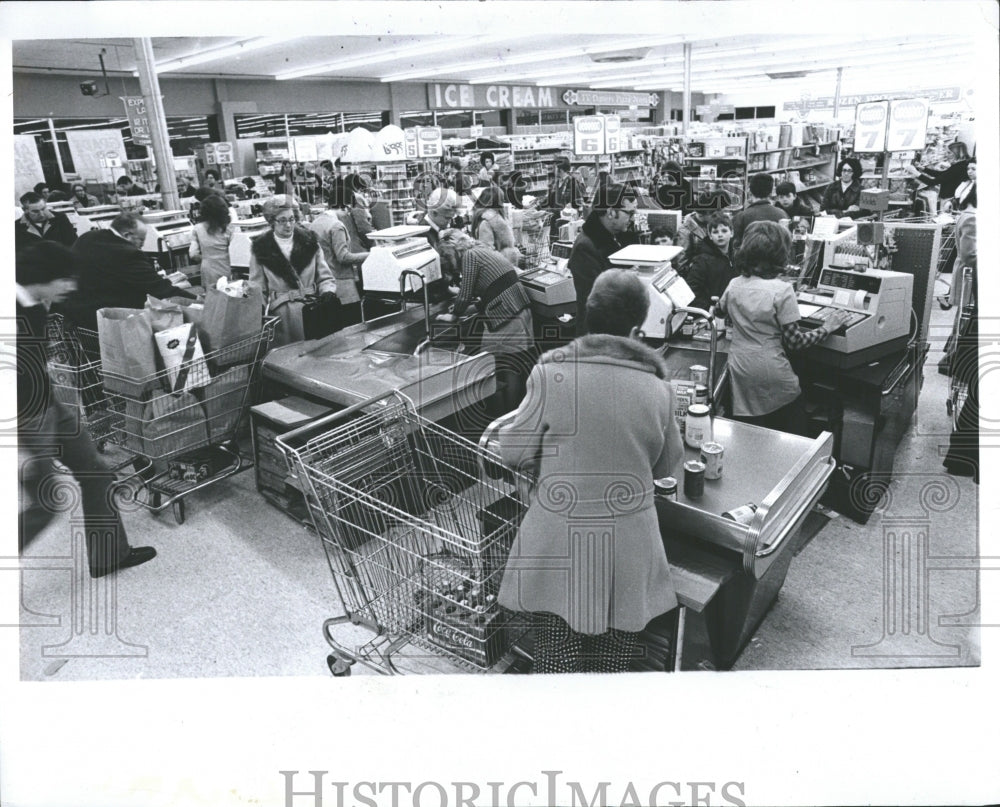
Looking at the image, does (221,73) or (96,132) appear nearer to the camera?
(96,132)

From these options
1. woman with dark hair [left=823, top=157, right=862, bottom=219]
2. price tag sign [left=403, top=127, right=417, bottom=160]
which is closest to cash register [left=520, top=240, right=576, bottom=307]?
woman with dark hair [left=823, top=157, right=862, bottom=219]

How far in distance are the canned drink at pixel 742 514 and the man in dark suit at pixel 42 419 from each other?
103 inches

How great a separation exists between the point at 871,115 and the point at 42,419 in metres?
6.61

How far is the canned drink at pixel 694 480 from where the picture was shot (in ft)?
8.48

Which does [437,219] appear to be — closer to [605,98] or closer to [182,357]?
[182,357]

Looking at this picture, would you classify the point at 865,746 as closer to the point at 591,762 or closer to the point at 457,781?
the point at 591,762

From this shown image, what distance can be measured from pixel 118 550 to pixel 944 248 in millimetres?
7336

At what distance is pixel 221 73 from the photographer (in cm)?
1709

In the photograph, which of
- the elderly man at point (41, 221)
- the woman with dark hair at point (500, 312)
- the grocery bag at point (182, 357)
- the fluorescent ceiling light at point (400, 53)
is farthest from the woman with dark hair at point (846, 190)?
the elderly man at point (41, 221)

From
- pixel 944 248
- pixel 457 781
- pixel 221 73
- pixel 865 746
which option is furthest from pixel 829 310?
pixel 221 73

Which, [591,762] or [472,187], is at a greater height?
[472,187]

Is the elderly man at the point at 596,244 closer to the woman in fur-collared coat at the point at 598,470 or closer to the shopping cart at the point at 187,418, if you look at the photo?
the shopping cart at the point at 187,418

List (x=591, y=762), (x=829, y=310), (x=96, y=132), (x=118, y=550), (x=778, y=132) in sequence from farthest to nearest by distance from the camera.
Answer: (x=96, y=132) < (x=778, y=132) < (x=829, y=310) < (x=118, y=550) < (x=591, y=762)

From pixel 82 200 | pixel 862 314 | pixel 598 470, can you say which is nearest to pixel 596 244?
pixel 862 314
